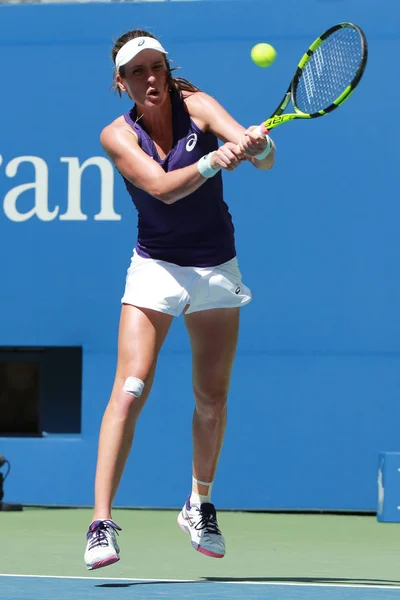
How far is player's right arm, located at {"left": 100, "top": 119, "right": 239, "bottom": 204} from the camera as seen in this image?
345 cm

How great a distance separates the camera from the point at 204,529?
3.89m

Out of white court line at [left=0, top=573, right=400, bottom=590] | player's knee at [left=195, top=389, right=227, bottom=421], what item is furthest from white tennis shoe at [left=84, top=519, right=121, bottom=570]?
player's knee at [left=195, top=389, right=227, bottom=421]

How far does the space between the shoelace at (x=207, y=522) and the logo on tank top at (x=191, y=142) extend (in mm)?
1118

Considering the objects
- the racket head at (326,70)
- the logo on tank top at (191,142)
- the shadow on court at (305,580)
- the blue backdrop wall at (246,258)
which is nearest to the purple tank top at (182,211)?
the logo on tank top at (191,142)

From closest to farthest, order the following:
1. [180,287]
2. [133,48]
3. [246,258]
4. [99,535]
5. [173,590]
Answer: [173,590] → [99,535] → [133,48] → [180,287] → [246,258]

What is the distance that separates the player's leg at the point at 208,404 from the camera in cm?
387

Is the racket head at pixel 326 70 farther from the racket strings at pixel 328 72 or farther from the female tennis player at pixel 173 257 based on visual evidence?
the female tennis player at pixel 173 257

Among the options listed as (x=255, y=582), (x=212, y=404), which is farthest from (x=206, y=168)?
(x=255, y=582)

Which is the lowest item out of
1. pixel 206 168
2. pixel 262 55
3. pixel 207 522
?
pixel 207 522

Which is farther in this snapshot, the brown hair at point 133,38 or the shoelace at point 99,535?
the brown hair at point 133,38

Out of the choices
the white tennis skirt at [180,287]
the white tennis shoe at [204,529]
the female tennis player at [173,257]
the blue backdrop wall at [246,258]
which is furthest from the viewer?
the blue backdrop wall at [246,258]

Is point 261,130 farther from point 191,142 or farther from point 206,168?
point 191,142

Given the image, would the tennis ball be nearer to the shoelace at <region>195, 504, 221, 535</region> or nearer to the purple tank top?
the purple tank top

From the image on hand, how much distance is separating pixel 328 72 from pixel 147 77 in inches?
25.4
